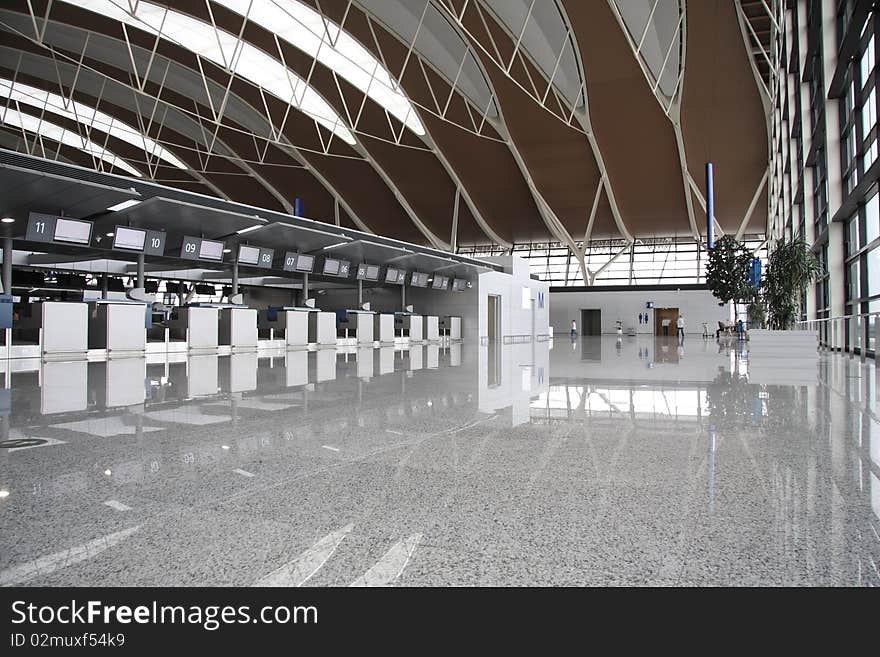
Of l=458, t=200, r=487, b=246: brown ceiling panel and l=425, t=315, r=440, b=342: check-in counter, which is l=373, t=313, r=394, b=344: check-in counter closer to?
l=425, t=315, r=440, b=342: check-in counter

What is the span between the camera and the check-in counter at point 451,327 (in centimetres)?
2748

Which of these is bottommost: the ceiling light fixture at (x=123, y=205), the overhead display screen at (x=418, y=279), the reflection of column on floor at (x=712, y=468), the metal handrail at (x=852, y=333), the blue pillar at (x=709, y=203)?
the reflection of column on floor at (x=712, y=468)

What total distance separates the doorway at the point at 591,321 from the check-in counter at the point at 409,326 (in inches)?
1058

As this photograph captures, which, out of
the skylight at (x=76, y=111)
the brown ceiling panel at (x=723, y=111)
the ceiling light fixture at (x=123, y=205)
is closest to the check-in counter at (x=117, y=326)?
the ceiling light fixture at (x=123, y=205)

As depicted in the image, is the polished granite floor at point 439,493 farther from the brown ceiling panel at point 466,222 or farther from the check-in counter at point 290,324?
the brown ceiling panel at point 466,222

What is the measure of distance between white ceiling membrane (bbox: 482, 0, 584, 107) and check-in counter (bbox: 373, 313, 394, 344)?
1262 centimetres

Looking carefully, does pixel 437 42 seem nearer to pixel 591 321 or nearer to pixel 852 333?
pixel 852 333

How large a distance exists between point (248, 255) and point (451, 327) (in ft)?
36.4

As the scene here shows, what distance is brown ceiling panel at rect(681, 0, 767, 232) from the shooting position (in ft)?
83.6

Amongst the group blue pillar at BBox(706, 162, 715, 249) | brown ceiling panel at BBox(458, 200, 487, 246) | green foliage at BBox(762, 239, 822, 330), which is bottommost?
green foliage at BBox(762, 239, 822, 330)

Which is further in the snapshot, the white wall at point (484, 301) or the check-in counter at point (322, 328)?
the white wall at point (484, 301)

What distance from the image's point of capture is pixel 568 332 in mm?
48625

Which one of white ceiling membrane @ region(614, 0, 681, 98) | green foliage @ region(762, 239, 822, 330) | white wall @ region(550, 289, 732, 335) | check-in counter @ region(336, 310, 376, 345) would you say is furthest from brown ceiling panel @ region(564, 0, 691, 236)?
check-in counter @ region(336, 310, 376, 345)
